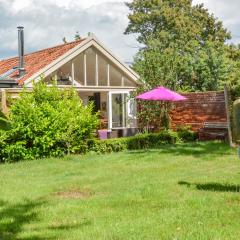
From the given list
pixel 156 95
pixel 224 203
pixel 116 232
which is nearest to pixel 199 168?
pixel 224 203

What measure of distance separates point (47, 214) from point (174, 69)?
17.2 metres

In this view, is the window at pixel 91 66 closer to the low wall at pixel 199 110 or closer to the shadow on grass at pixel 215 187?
the low wall at pixel 199 110

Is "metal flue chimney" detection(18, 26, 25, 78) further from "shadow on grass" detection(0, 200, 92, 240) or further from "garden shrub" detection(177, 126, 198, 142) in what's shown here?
"shadow on grass" detection(0, 200, 92, 240)

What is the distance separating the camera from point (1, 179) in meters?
11.7

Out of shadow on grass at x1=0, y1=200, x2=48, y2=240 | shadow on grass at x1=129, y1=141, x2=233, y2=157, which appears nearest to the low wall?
shadow on grass at x1=129, y1=141, x2=233, y2=157

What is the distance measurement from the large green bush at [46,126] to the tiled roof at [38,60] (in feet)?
15.2

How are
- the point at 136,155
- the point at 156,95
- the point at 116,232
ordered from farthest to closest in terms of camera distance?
the point at 156,95 → the point at 136,155 → the point at 116,232

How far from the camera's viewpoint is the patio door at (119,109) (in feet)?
81.8

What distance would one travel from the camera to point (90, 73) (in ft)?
80.3

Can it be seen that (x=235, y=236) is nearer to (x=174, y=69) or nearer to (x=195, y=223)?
(x=195, y=223)

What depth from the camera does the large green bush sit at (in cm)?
1574

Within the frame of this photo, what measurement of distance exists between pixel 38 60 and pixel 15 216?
17349 millimetres

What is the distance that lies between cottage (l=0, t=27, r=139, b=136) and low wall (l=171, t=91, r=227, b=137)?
2.62 metres

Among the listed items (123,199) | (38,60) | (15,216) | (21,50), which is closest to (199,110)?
(38,60)
